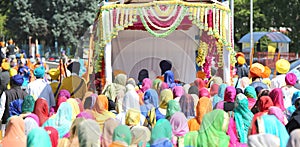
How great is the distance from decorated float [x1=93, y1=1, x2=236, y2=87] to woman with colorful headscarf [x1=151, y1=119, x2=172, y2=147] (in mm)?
7495

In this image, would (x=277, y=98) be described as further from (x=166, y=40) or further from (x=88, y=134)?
(x=166, y=40)

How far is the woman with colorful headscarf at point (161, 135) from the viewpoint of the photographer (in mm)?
6082

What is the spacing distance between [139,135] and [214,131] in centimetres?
77

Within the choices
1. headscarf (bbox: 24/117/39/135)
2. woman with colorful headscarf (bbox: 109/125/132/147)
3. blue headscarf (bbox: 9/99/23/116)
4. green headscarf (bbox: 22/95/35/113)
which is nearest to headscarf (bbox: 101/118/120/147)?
woman with colorful headscarf (bbox: 109/125/132/147)

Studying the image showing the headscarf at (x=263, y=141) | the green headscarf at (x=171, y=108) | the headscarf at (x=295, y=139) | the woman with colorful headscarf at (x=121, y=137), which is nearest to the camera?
the headscarf at (x=263, y=141)

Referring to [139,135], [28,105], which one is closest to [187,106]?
[28,105]

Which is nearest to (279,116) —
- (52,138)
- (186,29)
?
(52,138)

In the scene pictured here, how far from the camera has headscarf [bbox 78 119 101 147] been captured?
6.34m

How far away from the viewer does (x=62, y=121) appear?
7.62 m

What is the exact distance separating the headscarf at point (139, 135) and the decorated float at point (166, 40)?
286 inches

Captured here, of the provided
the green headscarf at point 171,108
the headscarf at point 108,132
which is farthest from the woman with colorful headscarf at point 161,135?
the green headscarf at point 171,108

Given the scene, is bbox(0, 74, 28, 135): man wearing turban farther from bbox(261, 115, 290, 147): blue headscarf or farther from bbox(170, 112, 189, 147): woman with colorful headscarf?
bbox(261, 115, 290, 147): blue headscarf

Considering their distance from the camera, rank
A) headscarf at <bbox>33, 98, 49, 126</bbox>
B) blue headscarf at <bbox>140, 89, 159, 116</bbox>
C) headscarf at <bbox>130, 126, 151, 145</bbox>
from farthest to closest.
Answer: blue headscarf at <bbox>140, 89, 159, 116</bbox>
headscarf at <bbox>33, 98, 49, 126</bbox>
headscarf at <bbox>130, 126, 151, 145</bbox>

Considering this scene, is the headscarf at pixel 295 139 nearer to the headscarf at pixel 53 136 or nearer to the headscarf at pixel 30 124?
the headscarf at pixel 53 136
